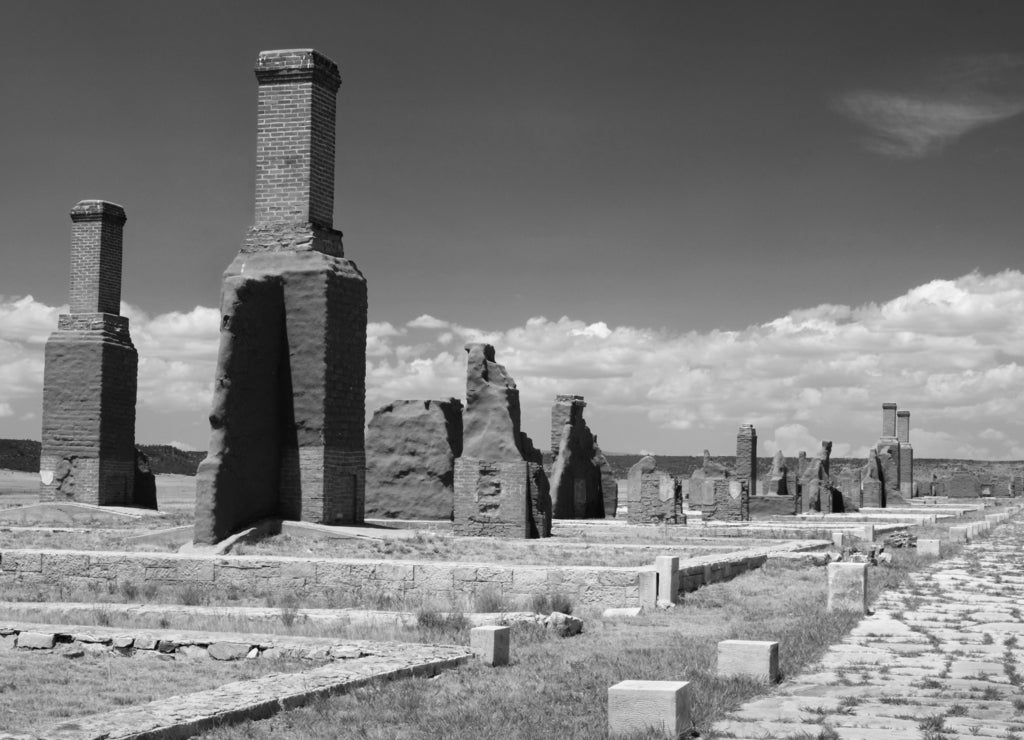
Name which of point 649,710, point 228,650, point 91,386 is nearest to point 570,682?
point 649,710

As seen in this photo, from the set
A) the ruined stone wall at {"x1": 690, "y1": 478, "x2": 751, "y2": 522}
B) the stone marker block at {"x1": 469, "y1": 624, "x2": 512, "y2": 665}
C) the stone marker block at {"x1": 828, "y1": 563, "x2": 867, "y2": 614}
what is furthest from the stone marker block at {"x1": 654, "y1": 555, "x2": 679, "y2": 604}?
the ruined stone wall at {"x1": 690, "y1": 478, "x2": 751, "y2": 522}

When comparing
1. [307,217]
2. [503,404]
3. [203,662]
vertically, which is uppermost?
[307,217]

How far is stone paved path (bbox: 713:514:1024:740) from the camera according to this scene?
265 inches

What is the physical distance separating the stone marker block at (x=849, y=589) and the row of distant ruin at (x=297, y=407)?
9181mm

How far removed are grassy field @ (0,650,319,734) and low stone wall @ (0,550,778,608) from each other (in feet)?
14.2

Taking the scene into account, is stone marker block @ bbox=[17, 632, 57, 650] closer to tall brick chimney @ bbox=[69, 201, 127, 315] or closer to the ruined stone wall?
tall brick chimney @ bbox=[69, 201, 127, 315]

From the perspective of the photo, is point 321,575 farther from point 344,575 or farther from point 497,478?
point 497,478

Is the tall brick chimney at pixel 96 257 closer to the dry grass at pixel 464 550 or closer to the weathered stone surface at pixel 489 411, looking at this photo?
the weathered stone surface at pixel 489 411

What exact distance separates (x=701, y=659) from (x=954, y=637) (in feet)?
10.3

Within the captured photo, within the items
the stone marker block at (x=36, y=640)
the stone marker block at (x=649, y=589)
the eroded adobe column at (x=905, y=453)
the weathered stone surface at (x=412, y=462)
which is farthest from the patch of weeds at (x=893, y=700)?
the eroded adobe column at (x=905, y=453)

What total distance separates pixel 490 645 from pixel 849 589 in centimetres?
495

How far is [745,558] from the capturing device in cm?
1661

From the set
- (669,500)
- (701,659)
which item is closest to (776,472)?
(669,500)

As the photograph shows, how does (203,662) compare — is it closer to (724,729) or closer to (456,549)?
(724,729)
